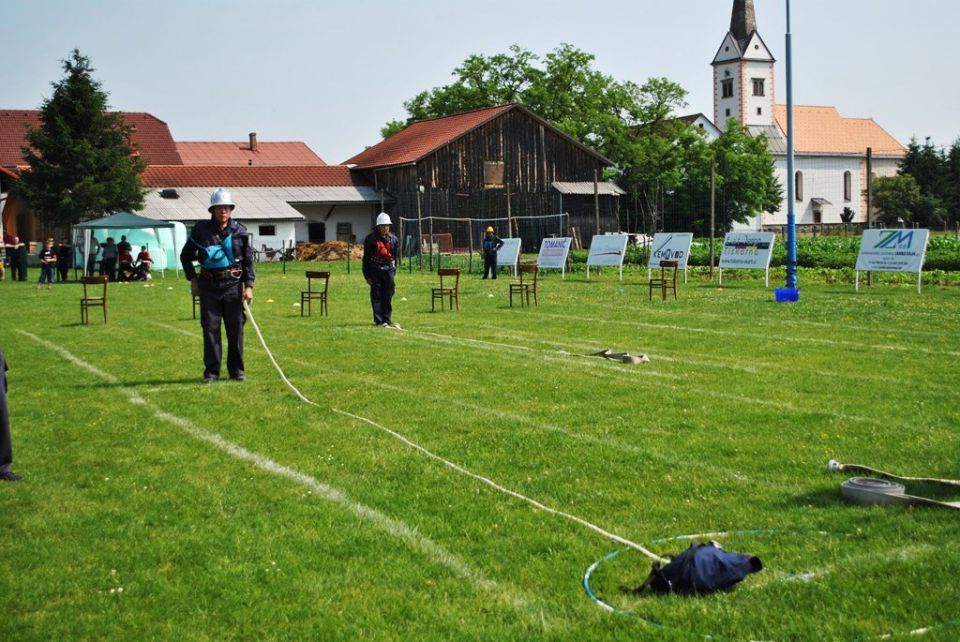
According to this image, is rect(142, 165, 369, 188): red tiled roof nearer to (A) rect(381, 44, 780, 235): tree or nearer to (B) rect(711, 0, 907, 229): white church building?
(A) rect(381, 44, 780, 235): tree

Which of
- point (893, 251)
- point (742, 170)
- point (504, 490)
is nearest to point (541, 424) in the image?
point (504, 490)

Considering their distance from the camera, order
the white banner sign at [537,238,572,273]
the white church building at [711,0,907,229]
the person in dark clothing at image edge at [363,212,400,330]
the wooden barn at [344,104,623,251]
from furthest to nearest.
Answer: the white church building at [711,0,907,229], the wooden barn at [344,104,623,251], the white banner sign at [537,238,572,273], the person in dark clothing at image edge at [363,212,400,330]

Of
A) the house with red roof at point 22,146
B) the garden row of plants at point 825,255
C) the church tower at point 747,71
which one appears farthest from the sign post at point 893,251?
the church tower at point 747,71

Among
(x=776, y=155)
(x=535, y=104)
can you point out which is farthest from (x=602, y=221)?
(x=776, y=155)

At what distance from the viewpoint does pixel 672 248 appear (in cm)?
3172

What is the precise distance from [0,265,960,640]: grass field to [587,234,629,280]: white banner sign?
18.0 m

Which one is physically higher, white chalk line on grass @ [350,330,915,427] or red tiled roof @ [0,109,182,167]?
red tiled roof @ [0,109,182,167]

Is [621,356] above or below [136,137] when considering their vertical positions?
below

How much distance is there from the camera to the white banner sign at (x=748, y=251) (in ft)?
94.3

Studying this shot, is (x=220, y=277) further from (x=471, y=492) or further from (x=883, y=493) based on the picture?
(x=883, y=493)

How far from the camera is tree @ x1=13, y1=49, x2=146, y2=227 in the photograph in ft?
187

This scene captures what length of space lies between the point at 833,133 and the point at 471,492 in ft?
391

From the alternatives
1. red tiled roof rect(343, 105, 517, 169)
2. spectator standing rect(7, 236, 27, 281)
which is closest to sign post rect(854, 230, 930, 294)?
spectator standing rect(7, 236, 27, 281)

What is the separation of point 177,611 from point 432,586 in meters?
1.19
